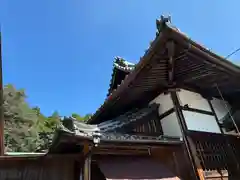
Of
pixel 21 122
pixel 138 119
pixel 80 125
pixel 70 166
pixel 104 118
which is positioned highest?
pixel 21 122

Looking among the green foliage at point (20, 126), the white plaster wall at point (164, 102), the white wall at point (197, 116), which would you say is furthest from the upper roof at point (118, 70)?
the green foliage at point (20, 126)

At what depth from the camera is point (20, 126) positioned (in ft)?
93.0

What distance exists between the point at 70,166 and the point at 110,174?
1224 mm

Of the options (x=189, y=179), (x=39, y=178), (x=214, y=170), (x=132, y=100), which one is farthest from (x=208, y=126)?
(x=39, y=178)

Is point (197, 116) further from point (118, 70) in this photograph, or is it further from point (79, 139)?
point (118, 70)

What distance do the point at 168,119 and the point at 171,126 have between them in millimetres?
273

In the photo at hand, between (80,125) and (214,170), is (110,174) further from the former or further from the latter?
(214,170)

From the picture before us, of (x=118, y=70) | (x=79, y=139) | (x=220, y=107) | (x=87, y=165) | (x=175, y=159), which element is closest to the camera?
(x=79, y=139)

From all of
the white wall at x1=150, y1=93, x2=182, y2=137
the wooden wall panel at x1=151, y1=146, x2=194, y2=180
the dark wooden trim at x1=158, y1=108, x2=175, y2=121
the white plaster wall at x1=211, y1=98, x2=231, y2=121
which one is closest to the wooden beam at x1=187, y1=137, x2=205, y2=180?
the wooden wall panel at x1=151, y1=146, x2=194, y2=180

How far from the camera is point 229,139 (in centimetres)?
768

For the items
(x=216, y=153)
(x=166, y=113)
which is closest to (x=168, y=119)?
(x=166, y=113)

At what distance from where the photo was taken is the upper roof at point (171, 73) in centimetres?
572

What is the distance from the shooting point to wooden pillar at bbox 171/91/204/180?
6.18m

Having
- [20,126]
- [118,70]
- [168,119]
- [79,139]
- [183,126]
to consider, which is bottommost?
[79,139]
